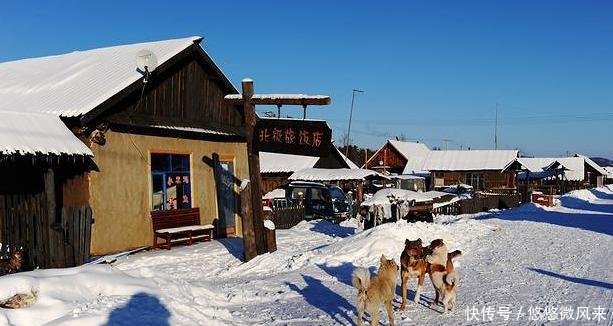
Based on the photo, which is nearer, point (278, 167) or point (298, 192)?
point (298, 192)

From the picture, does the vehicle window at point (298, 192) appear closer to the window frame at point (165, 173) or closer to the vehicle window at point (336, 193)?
the vehicle window at point (336, 193)

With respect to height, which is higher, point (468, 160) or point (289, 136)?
point (289, 136)

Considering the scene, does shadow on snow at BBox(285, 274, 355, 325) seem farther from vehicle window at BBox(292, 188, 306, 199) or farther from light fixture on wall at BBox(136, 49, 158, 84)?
vehicle window at BBox(292, 188, 306, 199)

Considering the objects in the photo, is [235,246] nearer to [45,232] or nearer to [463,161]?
[45,232]

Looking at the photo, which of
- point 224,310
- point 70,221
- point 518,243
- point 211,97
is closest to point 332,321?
point 224,310

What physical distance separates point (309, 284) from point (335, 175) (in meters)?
22.5

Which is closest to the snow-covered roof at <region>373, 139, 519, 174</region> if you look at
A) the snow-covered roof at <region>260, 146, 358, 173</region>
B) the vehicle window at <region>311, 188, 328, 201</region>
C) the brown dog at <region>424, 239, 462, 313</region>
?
the snow-covered roof at <region>260, 146, 358, 173</region>

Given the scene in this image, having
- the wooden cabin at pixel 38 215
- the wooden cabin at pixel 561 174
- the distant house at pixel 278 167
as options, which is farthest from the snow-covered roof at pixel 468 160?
the wooden cabin at pixel 38 215

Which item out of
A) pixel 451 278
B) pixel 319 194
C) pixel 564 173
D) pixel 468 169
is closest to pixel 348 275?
pixel 451 278

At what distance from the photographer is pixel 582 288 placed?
32.3ft

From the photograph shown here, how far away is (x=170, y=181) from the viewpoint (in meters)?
16.8

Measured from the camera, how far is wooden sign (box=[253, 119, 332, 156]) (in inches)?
539

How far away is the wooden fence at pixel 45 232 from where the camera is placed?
36.9 feet
